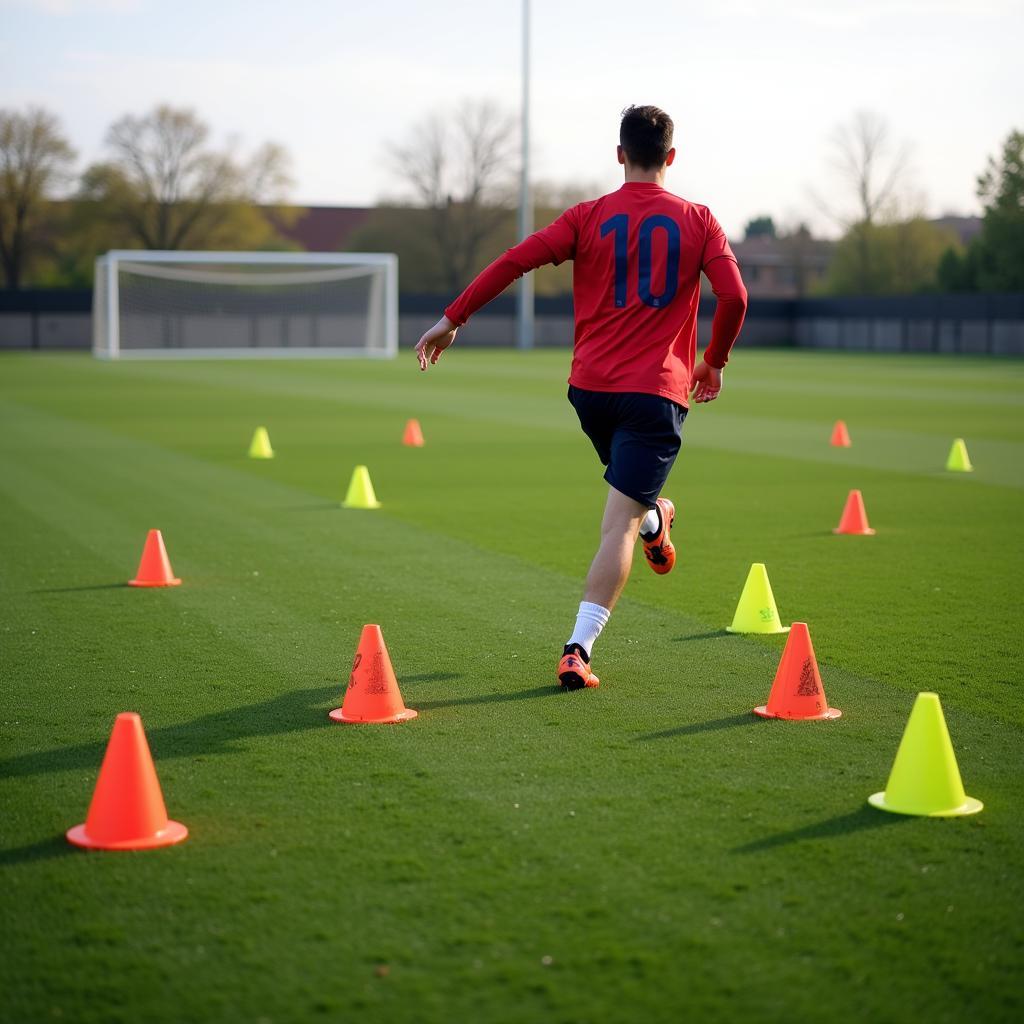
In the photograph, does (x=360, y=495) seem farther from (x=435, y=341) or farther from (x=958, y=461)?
(x=958, y=461)

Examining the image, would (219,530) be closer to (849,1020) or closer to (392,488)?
(392,488)

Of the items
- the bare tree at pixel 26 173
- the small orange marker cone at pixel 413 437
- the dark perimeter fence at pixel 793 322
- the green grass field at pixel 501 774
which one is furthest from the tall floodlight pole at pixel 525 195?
the green grass field at pixel 501 774

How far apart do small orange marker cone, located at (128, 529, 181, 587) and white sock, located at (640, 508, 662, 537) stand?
3.11 m

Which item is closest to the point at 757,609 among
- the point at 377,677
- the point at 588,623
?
the point at 588,623

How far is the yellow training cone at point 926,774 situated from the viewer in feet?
14.2

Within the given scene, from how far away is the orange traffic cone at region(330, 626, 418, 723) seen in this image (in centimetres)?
547

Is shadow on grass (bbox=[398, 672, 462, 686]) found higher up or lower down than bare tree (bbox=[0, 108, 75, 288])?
lower down

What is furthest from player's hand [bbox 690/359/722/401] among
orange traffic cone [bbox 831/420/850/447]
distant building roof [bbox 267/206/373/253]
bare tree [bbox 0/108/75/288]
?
distant building roof [bbox 267/206/373/253]

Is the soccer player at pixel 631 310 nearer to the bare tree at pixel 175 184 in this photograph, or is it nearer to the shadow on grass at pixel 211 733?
the shadow on grass at pixel 211 733

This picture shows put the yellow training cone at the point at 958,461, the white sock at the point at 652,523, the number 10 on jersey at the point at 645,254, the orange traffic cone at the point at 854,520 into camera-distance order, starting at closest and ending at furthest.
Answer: the number 10 on jersey at the point at 645,254 < the white sock at the point at 652,523 < the orange traffic cone at the point at 854,520 < the yellow training cone at the point at 958,461

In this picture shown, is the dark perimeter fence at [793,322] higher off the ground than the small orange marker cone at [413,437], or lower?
higher

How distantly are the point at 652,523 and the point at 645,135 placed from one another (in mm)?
1725

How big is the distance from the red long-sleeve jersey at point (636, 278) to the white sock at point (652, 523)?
78 cm

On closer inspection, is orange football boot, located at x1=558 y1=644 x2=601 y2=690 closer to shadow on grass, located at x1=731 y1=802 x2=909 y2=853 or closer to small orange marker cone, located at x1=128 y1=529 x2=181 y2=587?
shadow on grass, located at x1=731 y1=802 x2=909 y2=853
